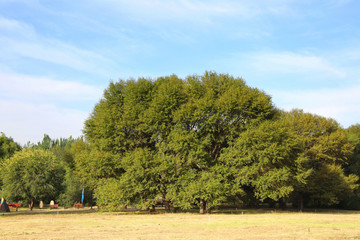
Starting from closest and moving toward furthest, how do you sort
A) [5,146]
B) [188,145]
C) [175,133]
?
[188,145] → [175,133] → [5,146]

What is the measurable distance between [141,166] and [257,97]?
18.3 meters

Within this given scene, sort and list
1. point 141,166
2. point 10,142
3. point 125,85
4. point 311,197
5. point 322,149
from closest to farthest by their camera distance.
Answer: point 141,166, point 125,85, point 10,142, point 322,149, point 311,197

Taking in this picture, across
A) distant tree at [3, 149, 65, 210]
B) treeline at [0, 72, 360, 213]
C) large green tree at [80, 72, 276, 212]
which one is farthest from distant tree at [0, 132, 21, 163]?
large green tree at [80, 72, 276, 212]

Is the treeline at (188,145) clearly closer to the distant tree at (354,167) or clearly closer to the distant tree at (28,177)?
the distant tree at (28,177)

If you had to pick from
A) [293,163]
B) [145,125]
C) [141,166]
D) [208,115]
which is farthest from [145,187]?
[293,163]

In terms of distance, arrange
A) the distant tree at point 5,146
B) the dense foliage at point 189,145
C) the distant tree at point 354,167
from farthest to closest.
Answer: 1. the distant tree at point 354,167
2. the distant tree at point 5,146
3. the dense foliage at point 189,145

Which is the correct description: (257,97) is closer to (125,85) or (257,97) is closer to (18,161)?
(125,85)

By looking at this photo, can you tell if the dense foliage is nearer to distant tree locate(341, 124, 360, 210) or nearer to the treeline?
the treeline

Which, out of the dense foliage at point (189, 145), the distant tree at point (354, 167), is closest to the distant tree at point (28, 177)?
the dense foliage at point (189, 145)

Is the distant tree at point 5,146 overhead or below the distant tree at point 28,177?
overhead

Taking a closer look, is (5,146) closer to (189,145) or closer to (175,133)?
(175,133)

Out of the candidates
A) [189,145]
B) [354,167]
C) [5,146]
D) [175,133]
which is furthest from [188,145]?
[354,167]

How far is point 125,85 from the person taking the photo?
5434cm

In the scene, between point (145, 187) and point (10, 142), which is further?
point (10, 142)
